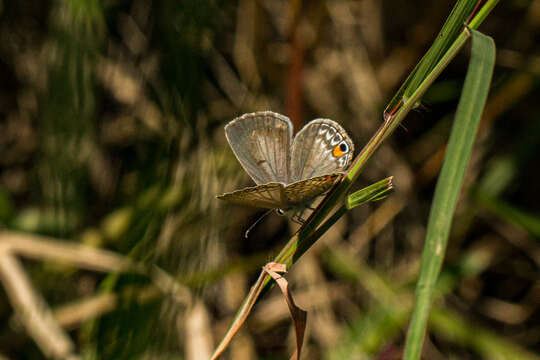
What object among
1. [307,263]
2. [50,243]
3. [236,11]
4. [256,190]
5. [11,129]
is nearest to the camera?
[256,190]

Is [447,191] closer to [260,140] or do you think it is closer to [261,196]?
[261,196]

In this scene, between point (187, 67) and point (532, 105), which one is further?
point (532, 105)

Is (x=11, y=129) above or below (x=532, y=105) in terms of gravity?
below

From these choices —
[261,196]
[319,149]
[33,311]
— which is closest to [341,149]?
[319,149]

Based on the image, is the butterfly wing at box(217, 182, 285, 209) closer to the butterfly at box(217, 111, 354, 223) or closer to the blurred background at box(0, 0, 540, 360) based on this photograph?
the butterfly at box(217, 111, 354, 223)

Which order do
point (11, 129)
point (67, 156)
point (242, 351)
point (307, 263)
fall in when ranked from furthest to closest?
point (11, 129) → point (307, 263) → point (242, 351) → point (67, 156)

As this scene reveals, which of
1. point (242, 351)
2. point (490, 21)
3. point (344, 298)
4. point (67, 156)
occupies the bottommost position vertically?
point (242, 351)

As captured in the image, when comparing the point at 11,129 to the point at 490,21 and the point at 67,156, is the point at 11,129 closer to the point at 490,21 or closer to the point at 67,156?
the point at 67,156

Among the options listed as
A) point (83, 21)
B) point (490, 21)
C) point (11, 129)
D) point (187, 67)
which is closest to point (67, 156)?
point (83, 21)
